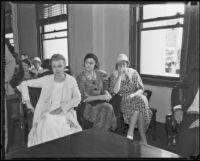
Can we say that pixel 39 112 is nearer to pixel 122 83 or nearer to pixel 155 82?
pixel 122 83

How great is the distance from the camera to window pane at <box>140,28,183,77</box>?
94 cm

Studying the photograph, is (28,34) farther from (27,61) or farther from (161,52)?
(161,52)

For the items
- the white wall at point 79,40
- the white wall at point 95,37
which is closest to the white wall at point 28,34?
the white wall at point 95,37

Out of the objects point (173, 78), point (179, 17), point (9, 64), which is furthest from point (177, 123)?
point (9, 64)

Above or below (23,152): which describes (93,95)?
above

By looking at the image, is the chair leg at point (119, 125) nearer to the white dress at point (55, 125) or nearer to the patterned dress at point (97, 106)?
the patterned dress at point (97, 106)

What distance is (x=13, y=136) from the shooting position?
0.87 metres

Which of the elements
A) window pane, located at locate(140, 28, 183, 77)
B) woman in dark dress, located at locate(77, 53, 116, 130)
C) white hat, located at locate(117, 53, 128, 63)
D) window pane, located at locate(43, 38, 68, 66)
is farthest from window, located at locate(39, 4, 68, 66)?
window pane, located at locate(140, 28, 183, 77)

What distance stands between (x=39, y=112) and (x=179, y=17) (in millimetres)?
732

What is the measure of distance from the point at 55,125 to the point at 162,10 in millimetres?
685

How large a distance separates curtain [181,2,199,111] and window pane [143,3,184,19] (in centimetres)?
4

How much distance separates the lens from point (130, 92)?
133cm

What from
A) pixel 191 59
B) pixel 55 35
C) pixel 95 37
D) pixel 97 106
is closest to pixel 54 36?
pixel 55 35

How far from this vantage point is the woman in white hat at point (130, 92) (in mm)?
1194
